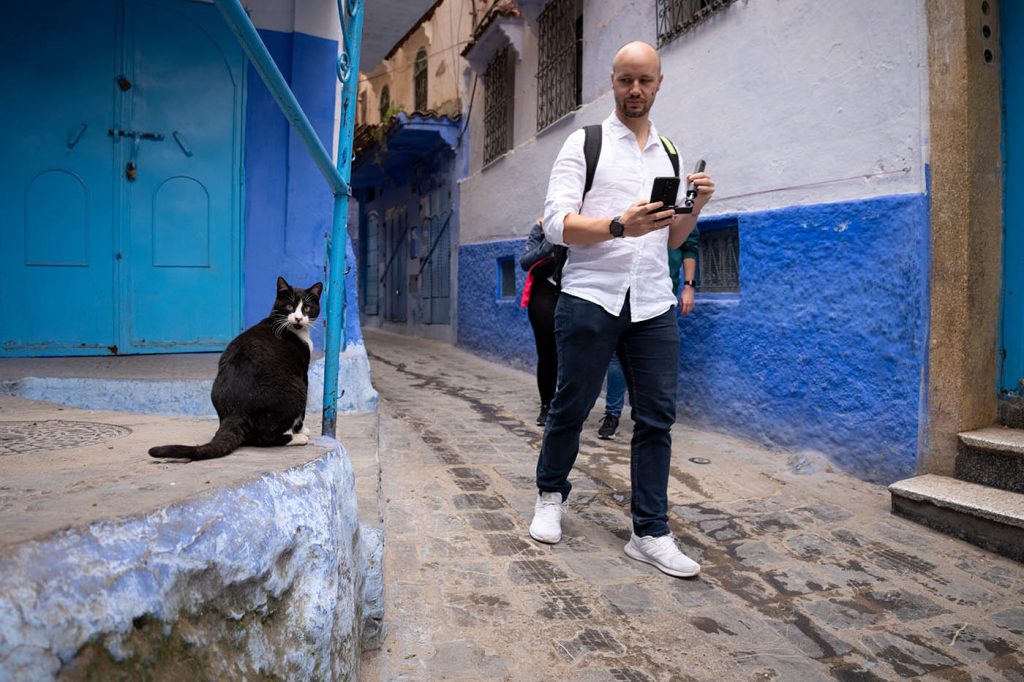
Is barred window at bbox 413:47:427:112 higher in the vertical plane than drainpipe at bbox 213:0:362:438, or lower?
higher

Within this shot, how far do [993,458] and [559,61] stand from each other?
A: 647cm

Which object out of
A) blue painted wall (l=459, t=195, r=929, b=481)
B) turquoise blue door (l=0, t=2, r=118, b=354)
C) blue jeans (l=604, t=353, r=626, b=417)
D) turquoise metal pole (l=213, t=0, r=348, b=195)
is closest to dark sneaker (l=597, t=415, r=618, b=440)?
blue jeans (l=604, t=353, r=626, b=417)

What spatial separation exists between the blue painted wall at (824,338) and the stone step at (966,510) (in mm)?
346

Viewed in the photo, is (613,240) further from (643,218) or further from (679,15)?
(679,15)

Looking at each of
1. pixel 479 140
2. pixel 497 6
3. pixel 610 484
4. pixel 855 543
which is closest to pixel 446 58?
pixel 479 140

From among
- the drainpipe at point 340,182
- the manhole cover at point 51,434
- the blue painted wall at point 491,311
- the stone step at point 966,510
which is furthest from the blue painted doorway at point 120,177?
the blue painted wall at point 491,311

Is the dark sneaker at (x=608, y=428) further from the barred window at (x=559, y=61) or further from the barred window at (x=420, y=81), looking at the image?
the barred window at (x=420, y=81)

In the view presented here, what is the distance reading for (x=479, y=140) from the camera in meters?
11.0

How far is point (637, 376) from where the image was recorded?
2.67m

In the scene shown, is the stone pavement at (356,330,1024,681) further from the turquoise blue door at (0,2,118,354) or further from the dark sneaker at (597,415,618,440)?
the turquoise blue door at (0,2,118,354)

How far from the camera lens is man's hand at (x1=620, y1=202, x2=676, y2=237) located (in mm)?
2338

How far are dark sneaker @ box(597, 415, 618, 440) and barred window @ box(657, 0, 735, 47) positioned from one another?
3.06 m

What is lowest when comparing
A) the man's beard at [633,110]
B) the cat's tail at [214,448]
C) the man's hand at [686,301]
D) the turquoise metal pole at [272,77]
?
the cat's tail at [214,448]

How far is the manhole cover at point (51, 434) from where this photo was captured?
2.06 meters
